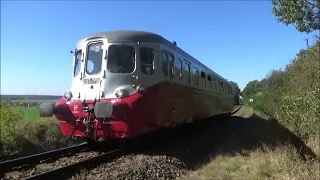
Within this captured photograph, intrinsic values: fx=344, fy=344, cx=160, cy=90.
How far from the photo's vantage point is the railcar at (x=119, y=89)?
29.2 ft

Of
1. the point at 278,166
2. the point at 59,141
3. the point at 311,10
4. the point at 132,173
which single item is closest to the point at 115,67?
the point at 132,173

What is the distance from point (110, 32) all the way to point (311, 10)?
645 cm

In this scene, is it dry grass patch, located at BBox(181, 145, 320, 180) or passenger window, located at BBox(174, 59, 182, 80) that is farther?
passenger window, located at BBox(174, 59, 182, 80)

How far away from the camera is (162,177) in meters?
7.52

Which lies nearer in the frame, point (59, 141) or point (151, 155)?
point (151, 155)

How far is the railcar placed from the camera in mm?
8898

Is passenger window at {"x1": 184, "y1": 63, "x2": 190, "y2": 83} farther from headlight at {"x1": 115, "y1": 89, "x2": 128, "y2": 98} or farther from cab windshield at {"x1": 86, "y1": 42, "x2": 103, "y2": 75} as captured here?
headlight at {"x1": 115, "y1": 89, "x2": 128, "y2": 98}

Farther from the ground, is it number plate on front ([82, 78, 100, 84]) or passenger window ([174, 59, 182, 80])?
passenger window ([174, 59, 182, 80])

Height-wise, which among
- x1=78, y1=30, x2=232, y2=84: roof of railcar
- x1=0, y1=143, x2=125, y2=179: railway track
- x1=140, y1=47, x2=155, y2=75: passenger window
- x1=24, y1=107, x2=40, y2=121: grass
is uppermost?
x1=78, y1=30, x2=232, y2=84: roof of railcar

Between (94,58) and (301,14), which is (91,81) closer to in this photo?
(94,58)

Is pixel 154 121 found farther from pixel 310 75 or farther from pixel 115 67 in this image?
pixel 310 75

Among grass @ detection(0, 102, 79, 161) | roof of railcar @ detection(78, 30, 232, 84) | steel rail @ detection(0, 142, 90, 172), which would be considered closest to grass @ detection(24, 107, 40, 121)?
grass @ detection(0, 102, 79, 161)

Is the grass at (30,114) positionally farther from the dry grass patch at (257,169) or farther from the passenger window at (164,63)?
the dry grass patch at (257,169)

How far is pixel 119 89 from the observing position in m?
9.13
